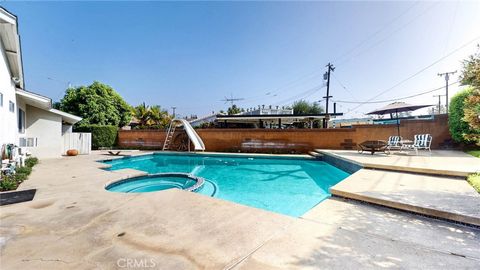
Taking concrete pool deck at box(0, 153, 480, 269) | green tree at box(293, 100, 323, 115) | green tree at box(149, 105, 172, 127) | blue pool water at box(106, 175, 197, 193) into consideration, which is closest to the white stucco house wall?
blue pool water at box(106, 175, 197, 193)

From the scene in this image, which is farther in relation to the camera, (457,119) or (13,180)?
(457,119)

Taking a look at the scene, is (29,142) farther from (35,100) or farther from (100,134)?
(100,134)

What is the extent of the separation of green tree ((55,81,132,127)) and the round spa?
54.5 ft

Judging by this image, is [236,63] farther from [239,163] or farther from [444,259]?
[444,259]

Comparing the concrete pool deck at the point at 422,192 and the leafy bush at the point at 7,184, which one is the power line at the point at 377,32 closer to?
the concrete pool deck at the point at 422,192

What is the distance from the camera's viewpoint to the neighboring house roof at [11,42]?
6.21m

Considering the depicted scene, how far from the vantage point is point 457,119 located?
9.41 metres

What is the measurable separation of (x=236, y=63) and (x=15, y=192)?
68.5ft

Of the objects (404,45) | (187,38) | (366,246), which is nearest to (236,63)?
(187,38)

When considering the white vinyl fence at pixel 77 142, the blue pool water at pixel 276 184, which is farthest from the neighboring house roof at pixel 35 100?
the blue pool water at pixel 276 184

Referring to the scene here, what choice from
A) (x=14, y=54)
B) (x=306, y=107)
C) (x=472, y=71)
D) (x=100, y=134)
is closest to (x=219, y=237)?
(x=472, y=71)

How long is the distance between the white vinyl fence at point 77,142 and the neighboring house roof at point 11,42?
14.8 ft

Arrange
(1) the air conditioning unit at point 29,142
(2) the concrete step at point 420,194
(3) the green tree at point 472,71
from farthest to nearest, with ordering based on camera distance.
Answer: (1) the air conditioning unit at point 29,142 → (3) the green tree at point 472,71 → (2) the concrete step at point 420,194

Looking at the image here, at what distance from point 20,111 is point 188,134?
28.2ft
